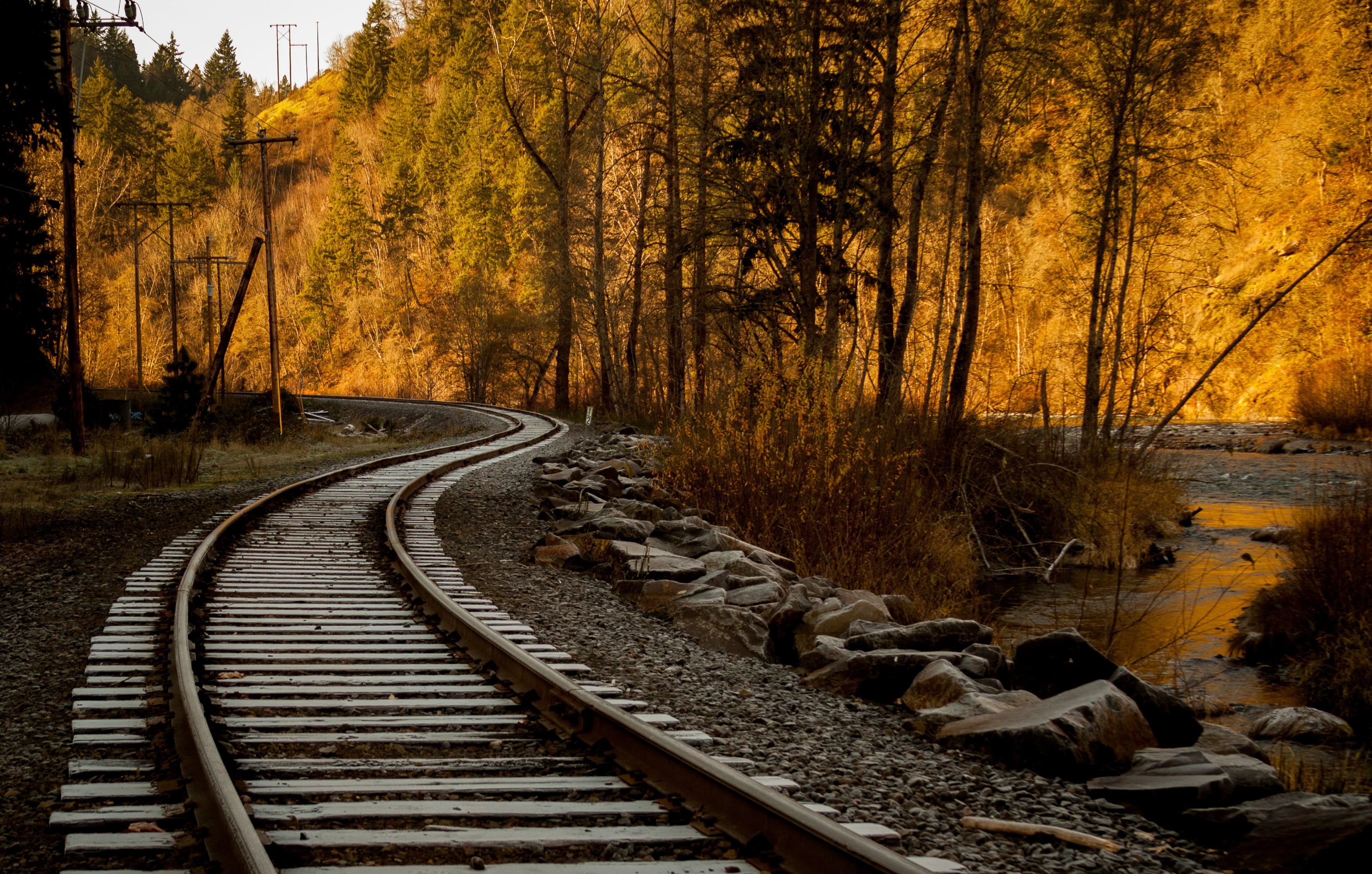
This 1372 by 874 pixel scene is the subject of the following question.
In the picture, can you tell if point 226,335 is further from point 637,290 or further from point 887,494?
point 887,494

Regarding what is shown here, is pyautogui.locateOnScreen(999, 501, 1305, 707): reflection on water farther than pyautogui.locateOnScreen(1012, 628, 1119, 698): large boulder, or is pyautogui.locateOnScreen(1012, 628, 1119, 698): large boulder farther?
pyautogui.locateOnScreen(999, 501, 1305, 707): reflection on water

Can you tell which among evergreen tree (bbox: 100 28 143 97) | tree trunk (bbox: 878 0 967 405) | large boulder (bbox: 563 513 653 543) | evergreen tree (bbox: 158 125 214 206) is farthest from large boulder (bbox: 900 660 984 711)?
evergreen tree (bbox: 100 28 143 97)

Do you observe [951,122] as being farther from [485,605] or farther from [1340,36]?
[1340,36]

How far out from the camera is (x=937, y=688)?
4.93 m

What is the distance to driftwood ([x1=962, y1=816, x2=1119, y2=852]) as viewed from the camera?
3.15 m

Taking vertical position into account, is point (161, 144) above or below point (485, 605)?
above

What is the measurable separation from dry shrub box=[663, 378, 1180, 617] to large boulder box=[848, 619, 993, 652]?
7.72ft

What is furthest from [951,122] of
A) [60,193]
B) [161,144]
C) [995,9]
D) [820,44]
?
[161,144]

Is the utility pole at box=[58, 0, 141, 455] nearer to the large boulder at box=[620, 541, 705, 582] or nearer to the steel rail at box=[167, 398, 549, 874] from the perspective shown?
the steel rail at box=[167, 398, 549, 874]

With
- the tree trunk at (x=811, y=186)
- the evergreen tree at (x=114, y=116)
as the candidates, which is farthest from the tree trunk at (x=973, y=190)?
the evergreen tree at (x=114, y=116)

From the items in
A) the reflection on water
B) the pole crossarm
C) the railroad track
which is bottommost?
the reflection on water

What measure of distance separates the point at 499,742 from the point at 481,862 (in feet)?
3.96

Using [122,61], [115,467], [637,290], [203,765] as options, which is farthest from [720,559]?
[122,61]

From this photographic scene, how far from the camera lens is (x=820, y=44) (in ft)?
43.2
